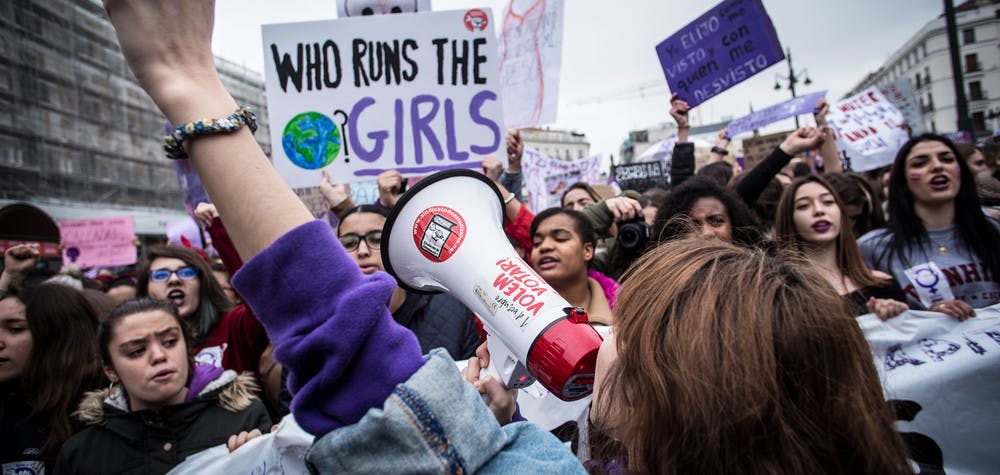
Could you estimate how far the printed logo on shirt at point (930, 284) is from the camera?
265cm

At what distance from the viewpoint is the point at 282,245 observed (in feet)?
2.13

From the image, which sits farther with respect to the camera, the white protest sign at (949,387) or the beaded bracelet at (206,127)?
the white protest sign at (949,387)

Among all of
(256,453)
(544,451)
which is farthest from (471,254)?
(256,453)

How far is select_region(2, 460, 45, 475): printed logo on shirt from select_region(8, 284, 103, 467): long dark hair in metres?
0.05

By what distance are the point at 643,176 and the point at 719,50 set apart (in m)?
3.87

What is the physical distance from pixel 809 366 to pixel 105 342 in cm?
257

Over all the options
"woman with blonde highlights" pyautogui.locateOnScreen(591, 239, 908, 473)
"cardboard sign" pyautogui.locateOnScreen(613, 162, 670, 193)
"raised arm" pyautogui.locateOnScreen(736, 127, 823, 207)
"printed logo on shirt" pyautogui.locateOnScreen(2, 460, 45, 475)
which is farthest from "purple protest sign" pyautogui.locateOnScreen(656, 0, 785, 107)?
"printed logo on shirt" pyautogui.locateOnScreen(2, 460, 45, 475)

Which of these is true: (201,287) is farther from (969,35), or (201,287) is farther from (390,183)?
(969,35)

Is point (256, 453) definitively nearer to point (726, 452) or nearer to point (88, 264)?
point (726, 452)

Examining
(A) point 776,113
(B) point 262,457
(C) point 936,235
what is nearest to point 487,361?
(B) point 262,457

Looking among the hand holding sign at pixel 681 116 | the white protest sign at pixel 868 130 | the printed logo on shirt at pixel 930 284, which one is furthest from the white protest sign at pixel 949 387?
the white protest sign at pixel 868 130

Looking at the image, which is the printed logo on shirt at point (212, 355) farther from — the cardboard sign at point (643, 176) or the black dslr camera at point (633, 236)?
the cardboard sign at point (643, 176)

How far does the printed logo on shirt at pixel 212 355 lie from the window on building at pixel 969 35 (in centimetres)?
6217

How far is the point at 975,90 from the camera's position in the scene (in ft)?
155
